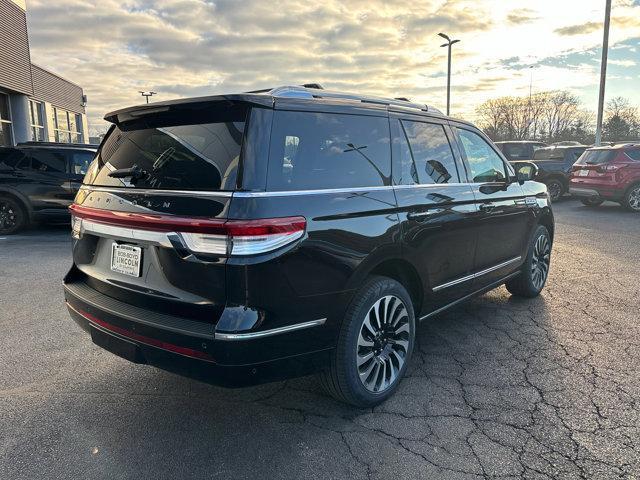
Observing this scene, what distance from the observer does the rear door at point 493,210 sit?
13.5 feet

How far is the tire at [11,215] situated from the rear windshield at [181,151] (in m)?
7.90

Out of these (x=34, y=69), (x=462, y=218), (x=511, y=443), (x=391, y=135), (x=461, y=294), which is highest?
(x=34, y=69)

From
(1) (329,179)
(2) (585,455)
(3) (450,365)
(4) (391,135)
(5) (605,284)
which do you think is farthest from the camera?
(5) (605,284)

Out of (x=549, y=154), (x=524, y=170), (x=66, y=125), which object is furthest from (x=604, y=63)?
(x=66, y=125)

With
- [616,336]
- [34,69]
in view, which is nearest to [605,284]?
[616,336]

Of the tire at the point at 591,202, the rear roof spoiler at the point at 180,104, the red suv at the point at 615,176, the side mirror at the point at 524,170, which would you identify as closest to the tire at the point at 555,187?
the tire at the point at 591,202

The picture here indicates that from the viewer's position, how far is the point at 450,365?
12.0 feet

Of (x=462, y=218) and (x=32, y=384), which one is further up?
(x=462, y=218)

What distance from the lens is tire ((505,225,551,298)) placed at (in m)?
5.09

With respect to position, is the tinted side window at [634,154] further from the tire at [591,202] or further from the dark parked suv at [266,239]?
the dark parked suv at [266,239]

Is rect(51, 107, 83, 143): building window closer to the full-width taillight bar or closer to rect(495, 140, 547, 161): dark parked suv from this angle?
rect(495, 140, 547, 161): dark parked suv

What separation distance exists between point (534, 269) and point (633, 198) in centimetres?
958

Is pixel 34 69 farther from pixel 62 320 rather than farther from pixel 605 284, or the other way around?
pixel 605 284

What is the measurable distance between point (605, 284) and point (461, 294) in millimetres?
2915
